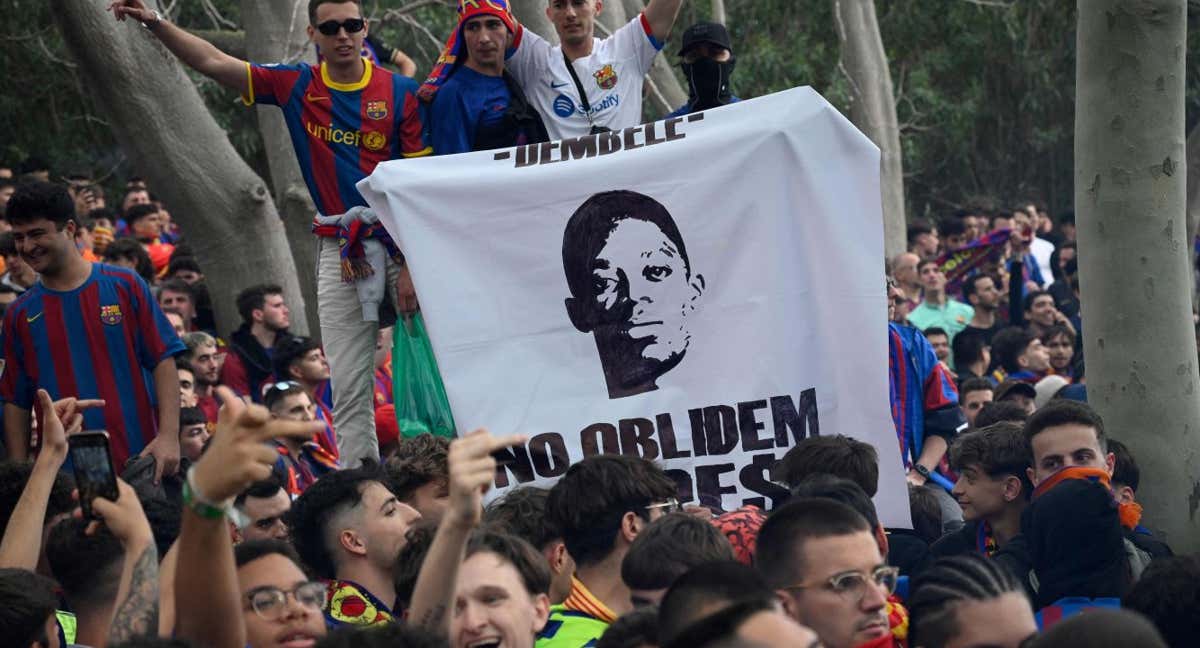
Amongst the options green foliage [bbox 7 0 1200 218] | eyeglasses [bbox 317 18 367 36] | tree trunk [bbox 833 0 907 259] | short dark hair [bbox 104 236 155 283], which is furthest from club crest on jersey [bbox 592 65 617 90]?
green foliage [bbox 7 0 1200 218]

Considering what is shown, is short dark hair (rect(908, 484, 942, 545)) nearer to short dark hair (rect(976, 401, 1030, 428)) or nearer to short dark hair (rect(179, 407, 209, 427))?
short dark hair (rect(976, 401, 1030, 428))

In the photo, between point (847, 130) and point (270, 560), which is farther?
point (847, 130)

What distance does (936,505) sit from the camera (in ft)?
24.7

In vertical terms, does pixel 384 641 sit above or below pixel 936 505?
above

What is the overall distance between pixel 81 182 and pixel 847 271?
10136 mm

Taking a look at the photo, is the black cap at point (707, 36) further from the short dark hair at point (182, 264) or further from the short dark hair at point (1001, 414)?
the short dark hair at point (182, 264)

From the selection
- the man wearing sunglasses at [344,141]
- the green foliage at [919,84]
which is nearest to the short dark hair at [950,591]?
the man wearing sunglasses at [344,141]

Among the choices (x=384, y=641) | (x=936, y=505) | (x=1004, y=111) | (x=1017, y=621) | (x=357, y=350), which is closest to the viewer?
(x=384, y=641)

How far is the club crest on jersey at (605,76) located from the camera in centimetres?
798

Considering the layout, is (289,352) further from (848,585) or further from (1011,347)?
(848,585)

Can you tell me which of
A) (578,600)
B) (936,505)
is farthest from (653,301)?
(578,600)

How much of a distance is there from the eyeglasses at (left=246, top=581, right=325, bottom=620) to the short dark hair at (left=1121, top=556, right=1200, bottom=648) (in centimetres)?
235

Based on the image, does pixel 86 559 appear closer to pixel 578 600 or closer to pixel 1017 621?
pixel 578 600

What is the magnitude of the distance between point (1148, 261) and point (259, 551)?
4.01 meters
